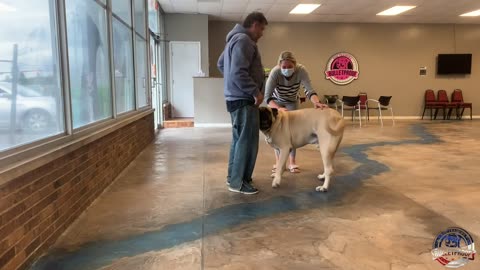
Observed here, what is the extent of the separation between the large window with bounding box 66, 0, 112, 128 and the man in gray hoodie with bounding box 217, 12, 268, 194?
4.17ft

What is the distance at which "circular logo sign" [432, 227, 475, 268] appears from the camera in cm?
222

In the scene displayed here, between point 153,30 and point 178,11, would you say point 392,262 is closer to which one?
point 153,30

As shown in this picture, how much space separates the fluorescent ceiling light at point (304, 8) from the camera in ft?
31.7

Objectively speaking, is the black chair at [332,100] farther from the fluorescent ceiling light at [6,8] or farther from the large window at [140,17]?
the fluorescent ceiling light at [6,8]

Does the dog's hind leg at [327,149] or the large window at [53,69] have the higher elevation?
the large window at [53,69]

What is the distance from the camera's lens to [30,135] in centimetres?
238

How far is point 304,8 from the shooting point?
395 inches

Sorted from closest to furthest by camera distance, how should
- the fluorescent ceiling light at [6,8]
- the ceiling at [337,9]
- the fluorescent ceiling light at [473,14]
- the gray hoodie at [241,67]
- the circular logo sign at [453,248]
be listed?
the fluorescent ceiling light at [6,8], the circular logo sign at [453,248], the gray hoodie at [241,67], the ceiling at [337,9], the fluorescent ceiling light at [473,14]

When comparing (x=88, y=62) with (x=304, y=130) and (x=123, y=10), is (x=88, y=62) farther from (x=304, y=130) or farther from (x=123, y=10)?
(x=304, y=130)

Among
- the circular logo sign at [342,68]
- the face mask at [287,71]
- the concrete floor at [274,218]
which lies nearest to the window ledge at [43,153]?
the concrete floor at [274,218]

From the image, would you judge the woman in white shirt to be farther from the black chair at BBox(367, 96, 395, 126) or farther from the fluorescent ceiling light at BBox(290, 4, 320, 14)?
the black chair at BBox(367, 96, 395, 126)

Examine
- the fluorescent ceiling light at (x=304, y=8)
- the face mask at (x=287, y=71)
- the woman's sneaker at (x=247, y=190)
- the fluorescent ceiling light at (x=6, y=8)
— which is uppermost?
the fluorescent ceiling light at (x=304, y=8)

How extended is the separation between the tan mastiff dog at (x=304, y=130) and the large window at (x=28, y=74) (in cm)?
178

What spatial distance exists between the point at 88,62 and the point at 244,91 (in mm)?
1548
